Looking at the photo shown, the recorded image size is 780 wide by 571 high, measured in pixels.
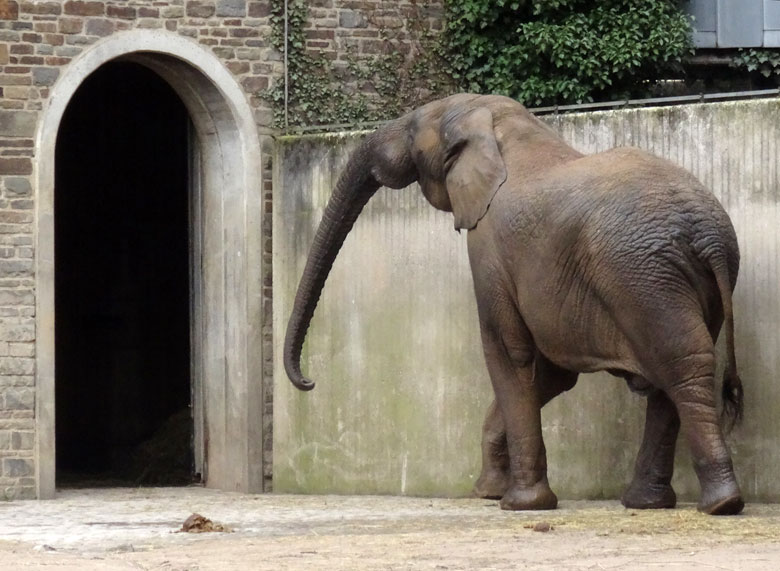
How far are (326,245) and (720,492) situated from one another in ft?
11.7

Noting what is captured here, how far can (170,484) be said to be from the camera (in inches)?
586

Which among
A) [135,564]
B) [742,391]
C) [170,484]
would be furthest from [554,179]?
[170,484]

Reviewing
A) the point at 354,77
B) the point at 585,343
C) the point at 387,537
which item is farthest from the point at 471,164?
the point at 354,77

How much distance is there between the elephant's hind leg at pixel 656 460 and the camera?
10281mm

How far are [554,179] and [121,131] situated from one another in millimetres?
9492

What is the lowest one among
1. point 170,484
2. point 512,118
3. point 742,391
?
point 170,484

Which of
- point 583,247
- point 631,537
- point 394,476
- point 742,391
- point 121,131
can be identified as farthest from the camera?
point 121,131

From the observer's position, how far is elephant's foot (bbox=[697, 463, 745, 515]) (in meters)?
9.45

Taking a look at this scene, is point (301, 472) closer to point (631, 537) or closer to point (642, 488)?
point (642, 488)

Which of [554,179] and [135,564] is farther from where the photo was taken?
[554,179]

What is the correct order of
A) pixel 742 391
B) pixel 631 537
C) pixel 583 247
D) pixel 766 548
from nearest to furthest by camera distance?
pixel 766 548, pixel 631 537, pixel 583 247, pixel 742 391

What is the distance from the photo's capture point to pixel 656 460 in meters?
10.4

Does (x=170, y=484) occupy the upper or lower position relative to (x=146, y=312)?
lower

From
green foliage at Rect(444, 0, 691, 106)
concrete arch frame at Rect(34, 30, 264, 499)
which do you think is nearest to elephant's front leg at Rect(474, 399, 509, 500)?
concrete arch frame at Rect(34, 30, 264, 499)
